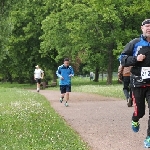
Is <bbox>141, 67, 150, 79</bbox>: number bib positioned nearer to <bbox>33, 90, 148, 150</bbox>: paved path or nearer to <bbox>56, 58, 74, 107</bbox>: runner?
<bbox>33, 90, 148, 150</bbox>: paved path

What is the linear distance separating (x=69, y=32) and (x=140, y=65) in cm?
3723

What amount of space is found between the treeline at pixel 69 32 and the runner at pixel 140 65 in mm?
26686

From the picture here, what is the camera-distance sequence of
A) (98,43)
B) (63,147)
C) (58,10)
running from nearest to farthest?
(63,147), (98,43), (58,10)

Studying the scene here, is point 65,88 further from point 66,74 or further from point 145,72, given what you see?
point 145,72

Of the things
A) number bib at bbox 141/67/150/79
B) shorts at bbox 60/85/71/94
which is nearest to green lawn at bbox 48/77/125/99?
shorts at bbox 60/85/71/94

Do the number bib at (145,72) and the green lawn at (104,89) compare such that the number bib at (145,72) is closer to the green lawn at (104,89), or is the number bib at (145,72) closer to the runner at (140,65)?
the runner at (140,65)

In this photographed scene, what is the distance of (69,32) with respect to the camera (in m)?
43.9

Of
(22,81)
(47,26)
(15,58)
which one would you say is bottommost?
(22,81)

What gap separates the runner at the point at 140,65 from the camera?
693cm

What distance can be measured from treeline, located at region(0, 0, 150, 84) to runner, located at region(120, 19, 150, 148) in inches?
1051

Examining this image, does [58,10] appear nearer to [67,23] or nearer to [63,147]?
[67,23]

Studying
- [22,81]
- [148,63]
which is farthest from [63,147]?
[22,81]

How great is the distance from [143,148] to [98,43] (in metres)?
35.6

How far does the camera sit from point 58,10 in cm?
4616
